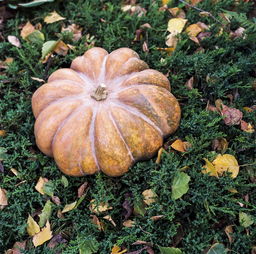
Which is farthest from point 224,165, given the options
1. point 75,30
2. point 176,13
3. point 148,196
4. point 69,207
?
point 75,30

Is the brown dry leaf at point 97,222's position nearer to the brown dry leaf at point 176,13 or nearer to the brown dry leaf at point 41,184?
the brown dry leaf at point 41,184

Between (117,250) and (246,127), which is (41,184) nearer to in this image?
(117,250)

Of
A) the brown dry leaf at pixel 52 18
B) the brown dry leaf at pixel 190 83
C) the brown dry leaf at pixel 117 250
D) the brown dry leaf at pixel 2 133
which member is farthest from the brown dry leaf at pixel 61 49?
→ the brown dry leaf at pixel 117 250

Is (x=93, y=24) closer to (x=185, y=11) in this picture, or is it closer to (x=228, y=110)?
(x=185, y=11)

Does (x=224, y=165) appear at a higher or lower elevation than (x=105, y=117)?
lower

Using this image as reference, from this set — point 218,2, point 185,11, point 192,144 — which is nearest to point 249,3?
point 218,2

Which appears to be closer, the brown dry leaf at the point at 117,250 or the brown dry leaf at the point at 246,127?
the brown dry leaf at the point at 117,250

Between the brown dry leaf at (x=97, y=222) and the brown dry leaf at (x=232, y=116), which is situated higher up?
the brown dry leaf at (x=232, y=116)
